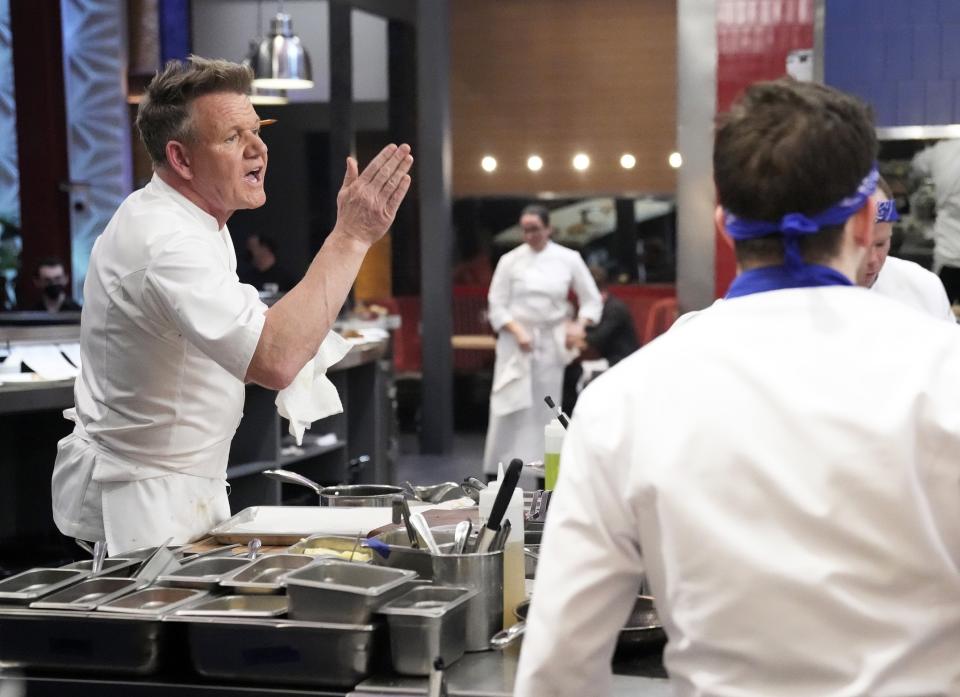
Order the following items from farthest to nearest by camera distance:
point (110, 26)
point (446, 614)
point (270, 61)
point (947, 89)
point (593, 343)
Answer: point (110, 26) < point (593, 343) < point (270, 61) < point (947, 89) < point (446, 614)

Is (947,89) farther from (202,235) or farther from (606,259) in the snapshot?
(606,259)

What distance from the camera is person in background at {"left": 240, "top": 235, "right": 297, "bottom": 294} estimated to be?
9.76 metres

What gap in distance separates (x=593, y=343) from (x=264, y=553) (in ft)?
21.2

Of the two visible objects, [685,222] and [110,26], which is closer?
[685,222]

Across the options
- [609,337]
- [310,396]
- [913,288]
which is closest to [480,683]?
[310,396]

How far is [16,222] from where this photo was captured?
Result: 1119 cm

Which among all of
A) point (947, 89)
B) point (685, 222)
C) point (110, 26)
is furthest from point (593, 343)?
point (110, 26)

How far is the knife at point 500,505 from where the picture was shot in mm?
1853

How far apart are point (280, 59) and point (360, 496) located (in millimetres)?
5890

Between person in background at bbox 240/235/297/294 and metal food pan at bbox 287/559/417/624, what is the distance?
795cm

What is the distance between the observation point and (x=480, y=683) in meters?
1.70

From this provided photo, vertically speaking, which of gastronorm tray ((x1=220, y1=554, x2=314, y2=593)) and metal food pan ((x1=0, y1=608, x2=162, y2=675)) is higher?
gastronorm tray ((x1=220, y1=554, x2=314, y2=593))

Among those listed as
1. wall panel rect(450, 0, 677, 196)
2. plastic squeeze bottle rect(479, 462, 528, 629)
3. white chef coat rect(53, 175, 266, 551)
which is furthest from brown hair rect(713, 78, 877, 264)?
wall panel rect(450, 0, 677, 196)

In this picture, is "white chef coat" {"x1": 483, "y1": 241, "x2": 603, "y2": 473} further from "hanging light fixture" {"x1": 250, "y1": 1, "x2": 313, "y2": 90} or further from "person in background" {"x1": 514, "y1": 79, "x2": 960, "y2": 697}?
"person in background" {"x1": 514, "y1": 79, "x2": 960, "y2": 697}
